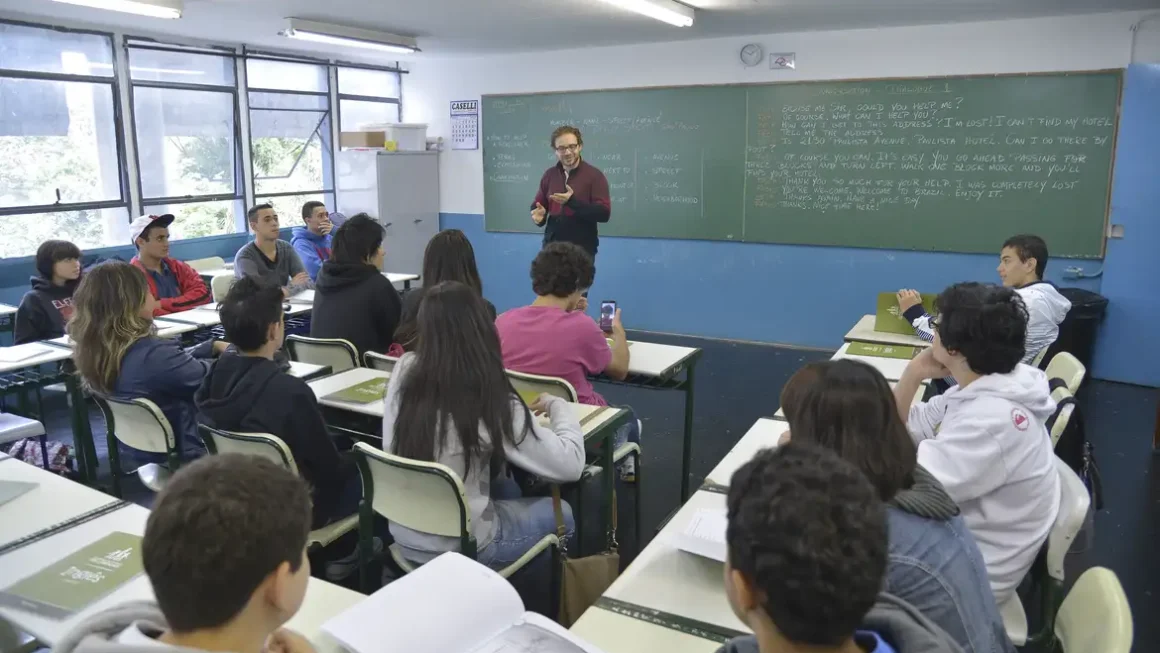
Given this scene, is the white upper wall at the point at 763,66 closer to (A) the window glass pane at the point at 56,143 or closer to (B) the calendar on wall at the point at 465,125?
(B) the calendar on wall at the point at 465,125

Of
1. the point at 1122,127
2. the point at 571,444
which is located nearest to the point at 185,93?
the point at 571,444

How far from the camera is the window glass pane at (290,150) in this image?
23.9ft

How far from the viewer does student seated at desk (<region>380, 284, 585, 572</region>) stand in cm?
208

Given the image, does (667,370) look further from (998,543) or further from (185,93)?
(185,93)

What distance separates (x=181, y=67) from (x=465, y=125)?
2.49 meters

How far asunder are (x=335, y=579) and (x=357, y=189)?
594 cm

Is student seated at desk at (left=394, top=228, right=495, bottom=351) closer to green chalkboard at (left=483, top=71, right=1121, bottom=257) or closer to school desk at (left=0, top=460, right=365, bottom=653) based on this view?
school desk at (left=0, top=460, right=365, bottom=653)

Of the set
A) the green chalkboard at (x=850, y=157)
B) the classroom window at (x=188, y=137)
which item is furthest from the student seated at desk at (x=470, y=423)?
the classroom window at (x=188, y=137)

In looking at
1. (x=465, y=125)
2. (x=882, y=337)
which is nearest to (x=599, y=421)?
(x=882, y=337)

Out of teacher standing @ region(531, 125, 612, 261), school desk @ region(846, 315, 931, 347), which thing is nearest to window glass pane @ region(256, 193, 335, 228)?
teacher standing @ region(531, 125, 612, 261)

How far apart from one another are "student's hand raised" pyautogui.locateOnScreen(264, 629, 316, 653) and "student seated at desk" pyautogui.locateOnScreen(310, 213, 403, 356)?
2534 mm

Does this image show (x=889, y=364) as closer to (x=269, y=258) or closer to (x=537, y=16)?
(x=537, y=16)

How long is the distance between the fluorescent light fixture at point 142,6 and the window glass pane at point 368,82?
10.2ft

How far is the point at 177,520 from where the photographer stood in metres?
0.98
